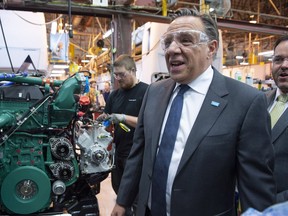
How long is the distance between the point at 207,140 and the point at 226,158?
13cm

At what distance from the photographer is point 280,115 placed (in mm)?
1924

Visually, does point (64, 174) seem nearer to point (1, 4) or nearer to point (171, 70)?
point (171, 70)

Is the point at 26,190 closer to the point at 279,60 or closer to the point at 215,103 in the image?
the point at 215,103

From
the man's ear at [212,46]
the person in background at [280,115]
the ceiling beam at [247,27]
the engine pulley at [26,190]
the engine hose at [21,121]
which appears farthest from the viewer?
the ceiling beam at [247,27]

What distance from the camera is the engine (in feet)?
9.27

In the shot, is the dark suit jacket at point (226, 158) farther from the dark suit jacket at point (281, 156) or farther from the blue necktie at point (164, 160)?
the dark suit jacket at point (281, 156)

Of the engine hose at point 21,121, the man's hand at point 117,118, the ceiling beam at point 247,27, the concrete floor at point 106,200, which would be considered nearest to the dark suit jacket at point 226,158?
the man's hand at point 117,118

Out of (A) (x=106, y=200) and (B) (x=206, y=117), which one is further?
(A) (x=106, y=200)

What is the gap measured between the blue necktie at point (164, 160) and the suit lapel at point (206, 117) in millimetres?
117

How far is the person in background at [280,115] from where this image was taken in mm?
1746

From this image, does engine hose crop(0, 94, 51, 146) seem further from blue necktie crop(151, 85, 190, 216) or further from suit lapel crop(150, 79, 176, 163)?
blue necktie crop(151, 85, 190, 216)

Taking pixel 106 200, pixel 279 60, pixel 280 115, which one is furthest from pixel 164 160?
pixel 106 200

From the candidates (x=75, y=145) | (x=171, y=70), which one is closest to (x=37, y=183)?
(x=75, y=145)

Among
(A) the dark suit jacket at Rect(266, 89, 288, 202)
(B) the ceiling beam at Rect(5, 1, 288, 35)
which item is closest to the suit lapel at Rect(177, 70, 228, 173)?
(A) the dark suit jacket at Rect(266, 89, 288, 202)
